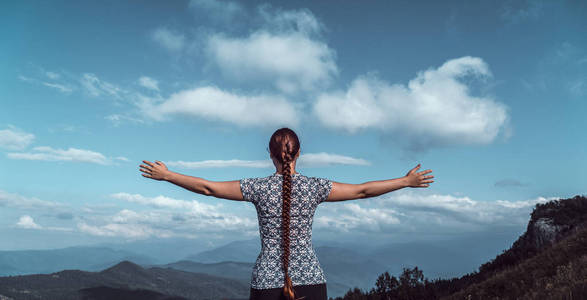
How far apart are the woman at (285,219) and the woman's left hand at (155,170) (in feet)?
1.74

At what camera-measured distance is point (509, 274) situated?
454 inches

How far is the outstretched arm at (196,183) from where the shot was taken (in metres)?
3.64

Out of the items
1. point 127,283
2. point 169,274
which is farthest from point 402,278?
point 169,274

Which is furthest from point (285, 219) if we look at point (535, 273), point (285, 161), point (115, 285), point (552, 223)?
point (115, 285)

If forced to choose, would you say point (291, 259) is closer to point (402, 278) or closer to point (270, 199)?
point (270, 199)

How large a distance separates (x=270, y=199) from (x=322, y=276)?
797 mm

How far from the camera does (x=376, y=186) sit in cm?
390

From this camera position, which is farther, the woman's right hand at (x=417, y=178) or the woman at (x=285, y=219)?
the woman's right hand at (x=417, y=178)

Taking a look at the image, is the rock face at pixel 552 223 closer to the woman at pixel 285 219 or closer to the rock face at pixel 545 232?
the rock face at pixel 545 232

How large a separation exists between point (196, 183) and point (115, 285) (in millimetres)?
168341

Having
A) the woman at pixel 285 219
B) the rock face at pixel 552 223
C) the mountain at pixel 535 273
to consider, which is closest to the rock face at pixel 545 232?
the rock face at pixel 552 223

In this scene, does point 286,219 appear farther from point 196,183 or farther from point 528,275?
point 528,275

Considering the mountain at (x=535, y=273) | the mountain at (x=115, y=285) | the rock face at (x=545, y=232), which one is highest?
the rock face at (x=545, y=232)

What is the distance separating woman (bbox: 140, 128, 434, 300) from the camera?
3.37 meters
